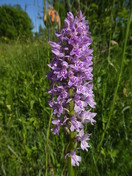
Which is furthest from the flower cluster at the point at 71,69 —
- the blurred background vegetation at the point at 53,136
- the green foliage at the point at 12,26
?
the green foliage at the point at 12,26

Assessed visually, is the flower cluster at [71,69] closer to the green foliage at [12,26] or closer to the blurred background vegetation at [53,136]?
the blurred background vegetation at [53,136]

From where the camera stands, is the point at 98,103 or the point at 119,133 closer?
the point at 119,133

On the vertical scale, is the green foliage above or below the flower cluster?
above

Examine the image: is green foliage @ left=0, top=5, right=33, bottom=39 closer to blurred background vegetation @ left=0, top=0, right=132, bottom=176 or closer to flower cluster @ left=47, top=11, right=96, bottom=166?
blurred background vegetation @ left=0, top=0, right=132, bottom=176

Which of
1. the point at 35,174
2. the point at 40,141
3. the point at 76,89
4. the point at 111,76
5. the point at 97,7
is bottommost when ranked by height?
the point at 35,174

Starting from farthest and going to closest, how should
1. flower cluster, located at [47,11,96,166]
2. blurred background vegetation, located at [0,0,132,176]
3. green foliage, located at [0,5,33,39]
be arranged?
green foliage, located at [0,5,33,39] → blurred background vegetation, located at [0,0,132,176] → flower cluster, located at [47,11,96,166]

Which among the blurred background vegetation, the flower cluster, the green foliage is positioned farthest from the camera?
the green foliage

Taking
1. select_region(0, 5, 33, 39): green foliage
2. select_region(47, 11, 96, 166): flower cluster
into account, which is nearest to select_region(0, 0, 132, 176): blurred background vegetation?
select_region(47, 11, 96, 166): flower cluster

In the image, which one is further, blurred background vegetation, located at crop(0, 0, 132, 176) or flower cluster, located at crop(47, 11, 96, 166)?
blurred background vegetation, located at crop(0, 0, 132, 176)

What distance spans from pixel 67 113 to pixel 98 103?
37.6 inches

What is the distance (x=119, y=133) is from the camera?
1.80 metres

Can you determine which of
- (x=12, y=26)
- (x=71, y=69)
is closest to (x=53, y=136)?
(x=71, y=69)

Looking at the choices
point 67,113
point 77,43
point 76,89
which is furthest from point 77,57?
point 67,113

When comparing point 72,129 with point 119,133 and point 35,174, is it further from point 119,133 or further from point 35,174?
point 119,133
